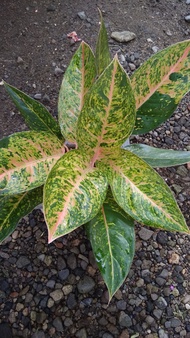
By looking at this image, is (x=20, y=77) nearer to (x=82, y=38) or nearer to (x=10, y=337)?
(x=82, y=38)

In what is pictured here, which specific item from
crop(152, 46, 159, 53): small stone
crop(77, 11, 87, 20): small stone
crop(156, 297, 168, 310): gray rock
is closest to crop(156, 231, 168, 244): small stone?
crop(156, 297, 168, 310): gray rock

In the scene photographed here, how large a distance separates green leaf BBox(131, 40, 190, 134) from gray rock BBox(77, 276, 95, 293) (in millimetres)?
523

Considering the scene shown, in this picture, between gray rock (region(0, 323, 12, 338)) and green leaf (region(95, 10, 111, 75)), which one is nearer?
green leaf (region(95, 10, 111, 75))

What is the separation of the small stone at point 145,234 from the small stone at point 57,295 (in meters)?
0.32

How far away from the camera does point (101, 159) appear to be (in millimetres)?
1084

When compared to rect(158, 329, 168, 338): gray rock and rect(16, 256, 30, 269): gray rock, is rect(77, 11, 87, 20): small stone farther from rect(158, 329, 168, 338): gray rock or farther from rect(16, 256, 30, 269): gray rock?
rect(158, 329, 168, 338): gray rock

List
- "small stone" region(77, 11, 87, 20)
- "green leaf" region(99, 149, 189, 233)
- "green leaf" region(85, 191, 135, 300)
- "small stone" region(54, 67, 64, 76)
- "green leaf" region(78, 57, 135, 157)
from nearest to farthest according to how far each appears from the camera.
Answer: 1. "green leaf" region(78, 57, 135, 157)
2. "green leaf" region(99, 149, 189, 233)
3. "green leaf" region(85, 191, 135, 300)
4. "small stone" region(54, 67, 64, 76)
5. "small stone" region(77, 11, 87, 20)

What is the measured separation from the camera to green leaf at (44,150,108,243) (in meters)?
0.84

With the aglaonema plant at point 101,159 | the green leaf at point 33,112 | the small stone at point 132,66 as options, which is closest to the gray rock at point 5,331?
the aglaonema plant at point 101,159

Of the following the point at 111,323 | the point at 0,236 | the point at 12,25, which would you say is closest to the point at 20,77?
the point at 12,25

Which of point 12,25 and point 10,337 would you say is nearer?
point 10,337

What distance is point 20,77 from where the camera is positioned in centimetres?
183

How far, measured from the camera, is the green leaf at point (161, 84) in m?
1.02

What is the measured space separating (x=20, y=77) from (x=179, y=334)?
3.77 ft
